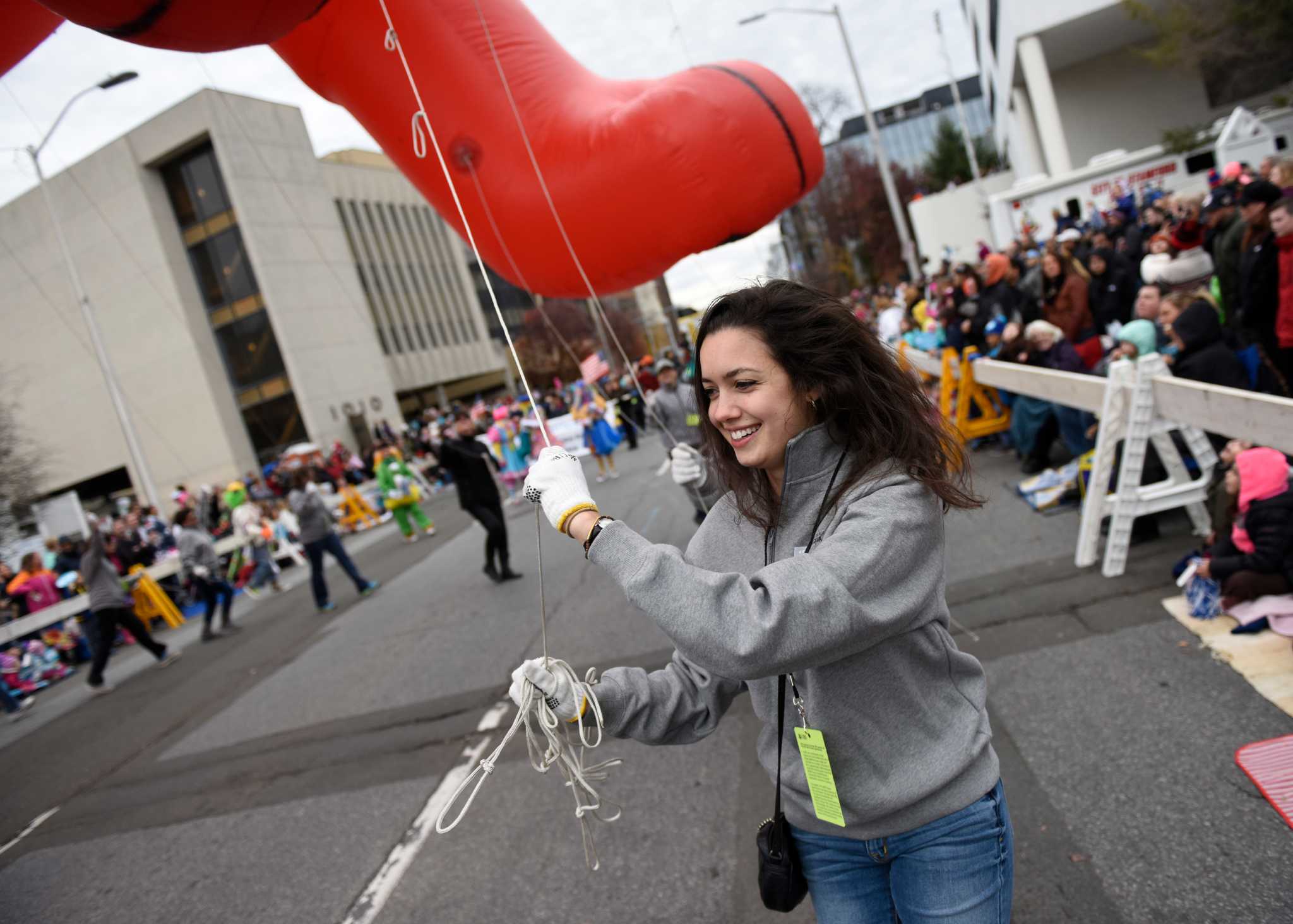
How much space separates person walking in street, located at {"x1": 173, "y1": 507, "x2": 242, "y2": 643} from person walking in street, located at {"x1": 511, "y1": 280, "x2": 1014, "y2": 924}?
35.1 ft

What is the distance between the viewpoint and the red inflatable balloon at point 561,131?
3.49 m

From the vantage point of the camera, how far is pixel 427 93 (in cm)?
360

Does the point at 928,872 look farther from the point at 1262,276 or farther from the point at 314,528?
the point at 314,528

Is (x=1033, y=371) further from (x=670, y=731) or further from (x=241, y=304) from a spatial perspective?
(x=241, y=304)

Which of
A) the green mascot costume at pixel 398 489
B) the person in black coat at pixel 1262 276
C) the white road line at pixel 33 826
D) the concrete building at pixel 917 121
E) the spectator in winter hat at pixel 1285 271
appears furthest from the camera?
the concrete building at pixel 917 121

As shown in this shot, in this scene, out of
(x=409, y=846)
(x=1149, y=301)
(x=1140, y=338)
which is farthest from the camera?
(x=1149, y=301)

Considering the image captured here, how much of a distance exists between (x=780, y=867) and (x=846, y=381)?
1082 millimetres

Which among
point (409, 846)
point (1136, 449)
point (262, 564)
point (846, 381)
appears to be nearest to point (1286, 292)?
point (1136, 449)

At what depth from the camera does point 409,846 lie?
4.08 metres

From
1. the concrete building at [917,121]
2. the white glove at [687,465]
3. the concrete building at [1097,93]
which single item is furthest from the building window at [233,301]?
the concrete building at [917,121]

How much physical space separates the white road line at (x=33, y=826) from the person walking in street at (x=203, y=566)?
17.5ft

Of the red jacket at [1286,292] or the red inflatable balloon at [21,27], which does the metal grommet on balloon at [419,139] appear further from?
the red jacket at [1286,292]

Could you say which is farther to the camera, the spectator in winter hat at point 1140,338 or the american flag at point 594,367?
the american flag at point 594,367

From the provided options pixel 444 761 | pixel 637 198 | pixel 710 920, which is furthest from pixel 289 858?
pixel 637 198
